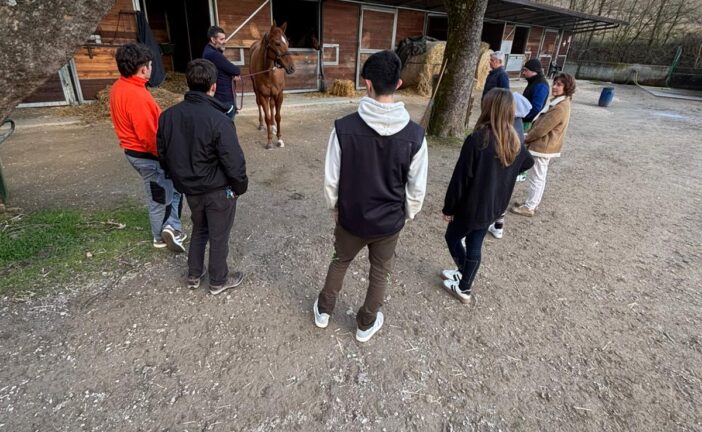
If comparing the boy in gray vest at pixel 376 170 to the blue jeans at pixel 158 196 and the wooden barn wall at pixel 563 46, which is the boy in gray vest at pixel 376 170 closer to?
the blue jeans at pixel 158 196

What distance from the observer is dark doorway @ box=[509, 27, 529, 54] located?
18.0 meters

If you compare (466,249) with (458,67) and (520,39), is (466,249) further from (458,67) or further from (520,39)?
(520,39)

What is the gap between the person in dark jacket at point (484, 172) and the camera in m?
2.22

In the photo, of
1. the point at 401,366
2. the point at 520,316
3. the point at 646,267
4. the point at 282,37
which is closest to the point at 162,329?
the point at 401,366

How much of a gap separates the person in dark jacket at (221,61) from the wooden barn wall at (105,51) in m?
4.08

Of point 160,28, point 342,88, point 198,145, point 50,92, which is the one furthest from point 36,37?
point 160,28

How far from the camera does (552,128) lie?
366cm

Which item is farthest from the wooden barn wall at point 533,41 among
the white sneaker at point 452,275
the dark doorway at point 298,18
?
the white sneaker at point 452,275

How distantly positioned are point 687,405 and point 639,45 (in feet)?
96.6

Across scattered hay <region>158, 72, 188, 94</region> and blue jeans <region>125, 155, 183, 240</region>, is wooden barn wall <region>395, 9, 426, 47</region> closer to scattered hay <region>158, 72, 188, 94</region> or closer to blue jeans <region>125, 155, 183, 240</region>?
scattered hay <region>158, 72, 188, 94</region>

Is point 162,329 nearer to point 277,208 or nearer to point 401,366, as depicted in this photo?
point 401,366

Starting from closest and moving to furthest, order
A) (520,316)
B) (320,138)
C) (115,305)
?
(115,305) → (520,316) → (320,138)

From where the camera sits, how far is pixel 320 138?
682 centimetres

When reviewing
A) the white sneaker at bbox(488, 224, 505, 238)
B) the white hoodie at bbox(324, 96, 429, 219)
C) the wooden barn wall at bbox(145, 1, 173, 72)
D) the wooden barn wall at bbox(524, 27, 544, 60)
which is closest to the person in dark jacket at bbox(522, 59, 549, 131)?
the white sneaker at bbox(488, 224, 505, 238)
